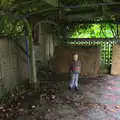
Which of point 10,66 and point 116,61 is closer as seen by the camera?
point 10,66

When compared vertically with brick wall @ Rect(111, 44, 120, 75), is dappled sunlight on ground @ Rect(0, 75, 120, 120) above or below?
below

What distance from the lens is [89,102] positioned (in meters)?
4.50

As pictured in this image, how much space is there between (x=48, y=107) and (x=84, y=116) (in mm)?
923

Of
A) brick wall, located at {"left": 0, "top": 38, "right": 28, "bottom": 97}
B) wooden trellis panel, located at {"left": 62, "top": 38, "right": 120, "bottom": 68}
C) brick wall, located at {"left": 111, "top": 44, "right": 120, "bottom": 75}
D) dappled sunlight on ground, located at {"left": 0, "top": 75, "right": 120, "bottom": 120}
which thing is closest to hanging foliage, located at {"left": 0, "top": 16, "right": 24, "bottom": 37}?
brick wall, located at {"left": 0, "top": 38, "right": 28, "bottom": 97}

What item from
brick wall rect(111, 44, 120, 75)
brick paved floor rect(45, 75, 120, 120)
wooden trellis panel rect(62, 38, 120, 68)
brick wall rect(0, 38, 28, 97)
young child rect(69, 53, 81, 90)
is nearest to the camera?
brick paved floor rect(45, 75, 120, 120)

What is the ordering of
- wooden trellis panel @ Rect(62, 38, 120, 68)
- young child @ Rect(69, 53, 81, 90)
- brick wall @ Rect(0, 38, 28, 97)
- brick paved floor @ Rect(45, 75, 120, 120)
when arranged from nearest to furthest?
brick paved floor @ Rect(45, 75, 120, 120) < brick wall @ Rect(0, 38, 28, 97) < young child @ Rect(69, 53, 81, 90) < wooden trellis panel @ Rect(62, 38, 120, 68)

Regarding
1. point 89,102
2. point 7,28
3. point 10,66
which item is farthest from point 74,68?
point 7,28

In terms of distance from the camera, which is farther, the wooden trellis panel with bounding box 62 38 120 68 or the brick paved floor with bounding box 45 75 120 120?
the wooden trellis panel with bounding box 62 38 120 68

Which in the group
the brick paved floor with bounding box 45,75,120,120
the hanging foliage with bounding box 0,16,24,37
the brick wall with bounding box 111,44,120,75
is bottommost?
the brick paved floor with bounding box 45,75,120,120

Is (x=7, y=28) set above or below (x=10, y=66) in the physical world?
above

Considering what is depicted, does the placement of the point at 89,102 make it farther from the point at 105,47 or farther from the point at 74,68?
the point at 105,47

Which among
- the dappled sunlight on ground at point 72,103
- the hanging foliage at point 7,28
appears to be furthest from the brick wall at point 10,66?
the dappled sunlight on ground at point 72,103

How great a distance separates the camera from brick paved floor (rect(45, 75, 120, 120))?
378cm

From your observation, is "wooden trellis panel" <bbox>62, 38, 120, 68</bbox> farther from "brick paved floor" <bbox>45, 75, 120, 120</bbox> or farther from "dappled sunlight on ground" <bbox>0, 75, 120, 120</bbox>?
"dappled sunlight on ground" <bbox>0, 75, 120, 120</bbox>
